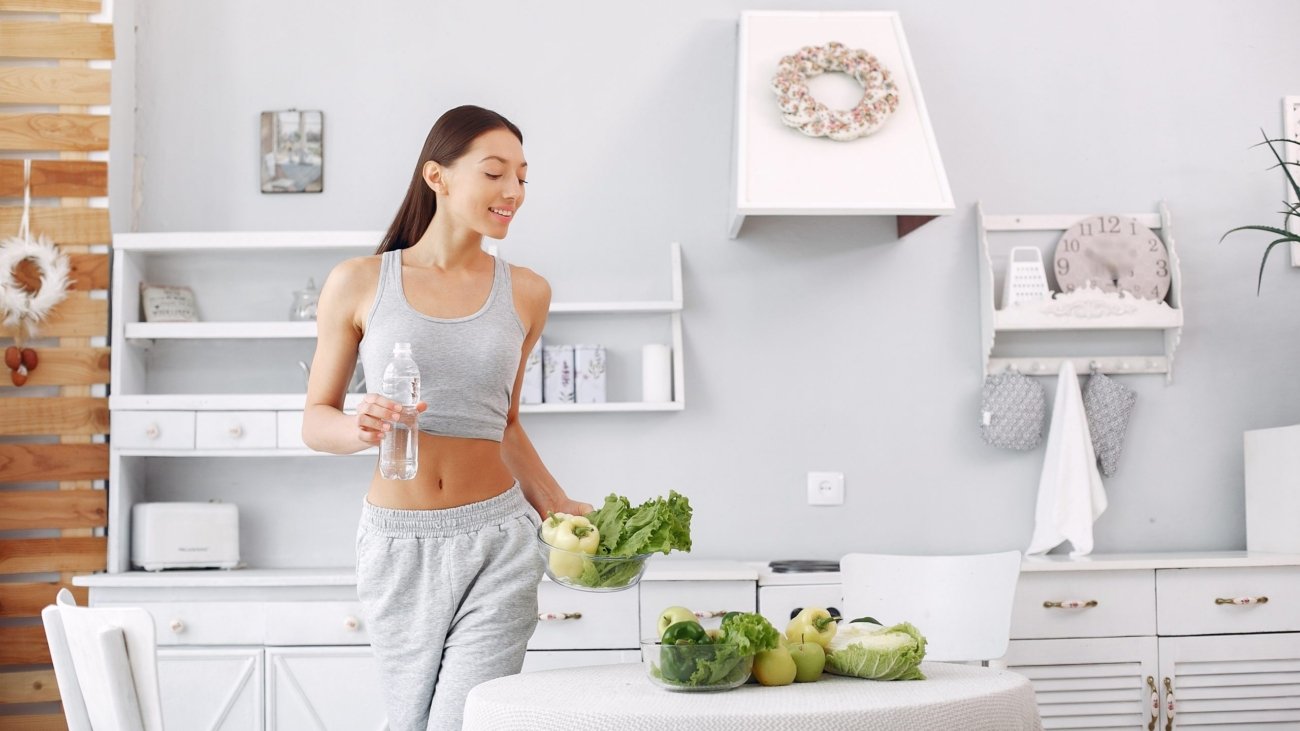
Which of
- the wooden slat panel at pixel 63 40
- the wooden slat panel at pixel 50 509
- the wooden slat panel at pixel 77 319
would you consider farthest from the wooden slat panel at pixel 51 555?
the wooden slat panel at pixel 63 40

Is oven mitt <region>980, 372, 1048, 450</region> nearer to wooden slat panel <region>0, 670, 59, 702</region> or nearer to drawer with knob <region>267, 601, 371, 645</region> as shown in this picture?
drawer with knob <region>267, 601, 371, 645</region>

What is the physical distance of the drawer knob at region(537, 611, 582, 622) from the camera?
10.6 ft

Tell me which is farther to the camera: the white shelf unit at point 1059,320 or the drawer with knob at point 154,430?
the white shelf unit at point 1059,320

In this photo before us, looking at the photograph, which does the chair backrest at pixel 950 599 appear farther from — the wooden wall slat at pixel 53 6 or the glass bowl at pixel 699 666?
the wooden wall slat at pixel 53 6

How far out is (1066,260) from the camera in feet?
12.4

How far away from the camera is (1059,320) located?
3691 millimetres

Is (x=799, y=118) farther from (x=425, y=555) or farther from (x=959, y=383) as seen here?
(x=425, y=555)

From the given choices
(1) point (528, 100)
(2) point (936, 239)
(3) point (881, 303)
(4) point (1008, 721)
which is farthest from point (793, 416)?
(4) point (1008, 721)

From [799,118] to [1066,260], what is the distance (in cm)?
101

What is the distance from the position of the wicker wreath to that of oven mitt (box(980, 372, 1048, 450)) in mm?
2745

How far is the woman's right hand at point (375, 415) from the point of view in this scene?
5.84 feet

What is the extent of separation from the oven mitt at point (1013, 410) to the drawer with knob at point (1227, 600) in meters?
0.56

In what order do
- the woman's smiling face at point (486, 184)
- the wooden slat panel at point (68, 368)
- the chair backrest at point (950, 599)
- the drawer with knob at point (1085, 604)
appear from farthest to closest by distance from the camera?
the wooden slat panel at point (68, 368)
the drawer with knob at point (1085, 604)
the chair backrest at point (950, 599)
the woman's smiling face at point (486, 184)

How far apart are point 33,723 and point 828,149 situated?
278cm
